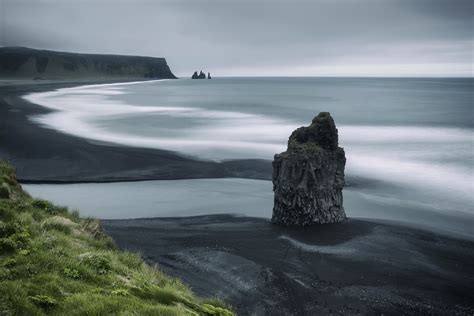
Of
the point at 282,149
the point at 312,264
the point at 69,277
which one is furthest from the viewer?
the point at 282,149

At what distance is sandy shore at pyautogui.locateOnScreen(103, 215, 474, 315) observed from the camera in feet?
51.6

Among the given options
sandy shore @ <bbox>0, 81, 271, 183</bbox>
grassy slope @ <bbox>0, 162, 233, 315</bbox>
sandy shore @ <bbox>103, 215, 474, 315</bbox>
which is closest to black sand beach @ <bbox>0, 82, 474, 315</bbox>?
sandy shore @ <bbox>103, 215, 474, 315</bbox>

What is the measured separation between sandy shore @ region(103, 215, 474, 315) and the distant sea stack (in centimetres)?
85

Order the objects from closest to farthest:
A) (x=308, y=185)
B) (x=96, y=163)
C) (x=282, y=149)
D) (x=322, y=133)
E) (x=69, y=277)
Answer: (x=69, y=277)
(x=308, y=185)
(x=322, y=133)
(x=96, y=163)
(x=282, y=149)

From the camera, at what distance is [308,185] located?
2358 cm

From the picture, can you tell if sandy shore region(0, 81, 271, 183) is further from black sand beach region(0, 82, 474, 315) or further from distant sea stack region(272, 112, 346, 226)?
distant sea stack region(272, 112, 346, 226)

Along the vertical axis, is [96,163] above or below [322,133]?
below

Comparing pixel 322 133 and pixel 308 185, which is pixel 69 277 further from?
pixel 322 133

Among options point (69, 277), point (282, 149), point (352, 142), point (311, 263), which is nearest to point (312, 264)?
point (311, 263)

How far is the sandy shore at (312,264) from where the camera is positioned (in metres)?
15.7

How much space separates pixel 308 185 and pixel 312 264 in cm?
566

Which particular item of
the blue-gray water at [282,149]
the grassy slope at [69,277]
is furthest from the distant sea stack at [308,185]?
the grassy slope at [69,277]

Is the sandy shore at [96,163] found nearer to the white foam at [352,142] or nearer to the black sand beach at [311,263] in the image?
the white foam at [352,142]

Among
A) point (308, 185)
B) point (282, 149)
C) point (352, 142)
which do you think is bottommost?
point (308, 185)
